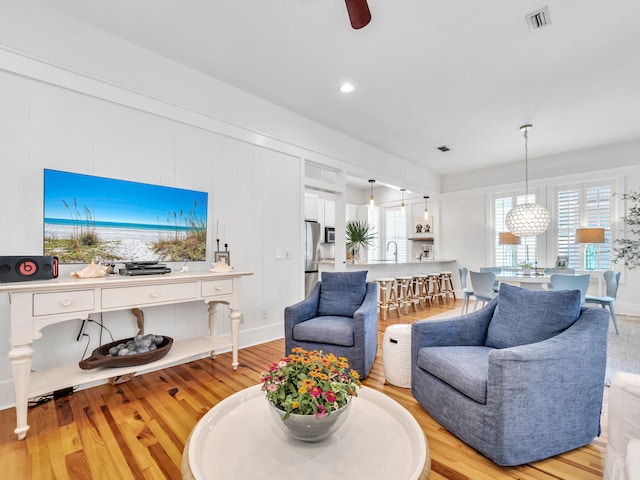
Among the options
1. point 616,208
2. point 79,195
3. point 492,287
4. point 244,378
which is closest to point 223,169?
point 79,195

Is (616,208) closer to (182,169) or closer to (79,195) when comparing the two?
(182,169)

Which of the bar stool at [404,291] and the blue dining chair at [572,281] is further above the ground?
the blue dining chair at [572,281]

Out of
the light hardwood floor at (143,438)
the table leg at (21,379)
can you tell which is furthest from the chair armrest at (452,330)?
the table leg at (21,379)

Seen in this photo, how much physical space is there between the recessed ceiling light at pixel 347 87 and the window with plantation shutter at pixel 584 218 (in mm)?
4802

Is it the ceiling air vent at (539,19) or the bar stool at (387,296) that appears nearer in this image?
the ceiling air vent at (539,19)

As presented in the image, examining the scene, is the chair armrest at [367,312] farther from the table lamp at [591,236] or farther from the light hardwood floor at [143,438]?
the table lamp at [591,236]

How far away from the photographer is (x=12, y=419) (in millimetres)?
2113

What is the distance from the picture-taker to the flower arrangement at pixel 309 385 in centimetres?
116

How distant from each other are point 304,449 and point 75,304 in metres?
1.87

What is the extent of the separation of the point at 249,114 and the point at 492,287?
393 centimetres

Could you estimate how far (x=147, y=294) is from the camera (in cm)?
243

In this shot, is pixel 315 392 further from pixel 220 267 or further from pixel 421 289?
pixel 421 289

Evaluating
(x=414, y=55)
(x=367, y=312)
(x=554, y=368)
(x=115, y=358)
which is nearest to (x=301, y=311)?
(x=367, y=312)

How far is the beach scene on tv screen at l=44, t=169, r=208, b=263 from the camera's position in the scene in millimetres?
2463
